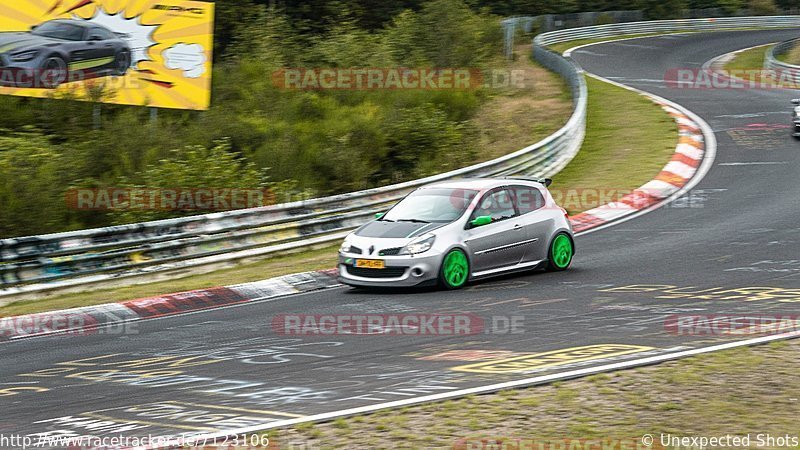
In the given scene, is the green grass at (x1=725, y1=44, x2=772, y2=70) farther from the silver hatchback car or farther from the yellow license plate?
the yellow license plate

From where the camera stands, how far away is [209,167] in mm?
18875

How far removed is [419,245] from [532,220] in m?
1.98

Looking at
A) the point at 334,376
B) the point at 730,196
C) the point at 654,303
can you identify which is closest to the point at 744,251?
the point at 654,303

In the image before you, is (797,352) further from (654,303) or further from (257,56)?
(257,56)

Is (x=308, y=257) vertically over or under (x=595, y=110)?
under

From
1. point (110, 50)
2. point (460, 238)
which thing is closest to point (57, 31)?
point (110, 50)

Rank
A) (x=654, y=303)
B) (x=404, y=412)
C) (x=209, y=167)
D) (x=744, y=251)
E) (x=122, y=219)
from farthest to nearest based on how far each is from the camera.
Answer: (x=209, y=167)
(x=122, y=219)
(x=744, y=251)
(x=654, y=303)
(x=404, y=412)

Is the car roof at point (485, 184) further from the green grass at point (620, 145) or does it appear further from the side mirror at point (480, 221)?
the green grass at point (620, 145)

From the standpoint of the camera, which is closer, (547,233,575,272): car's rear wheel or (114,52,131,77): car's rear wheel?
(547,233,575,272): car's rear wheel

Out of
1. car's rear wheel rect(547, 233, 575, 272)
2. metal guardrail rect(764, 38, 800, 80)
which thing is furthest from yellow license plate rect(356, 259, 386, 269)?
metal guardrail rect(764, 38, 800, 80)

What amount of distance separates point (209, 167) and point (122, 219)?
2076mm

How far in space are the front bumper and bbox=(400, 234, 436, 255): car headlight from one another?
0.05m

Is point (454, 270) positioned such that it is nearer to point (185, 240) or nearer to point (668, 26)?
point (185, 240)

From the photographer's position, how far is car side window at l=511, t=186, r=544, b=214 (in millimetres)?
13914
